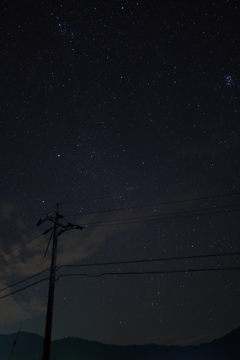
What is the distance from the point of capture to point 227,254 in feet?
36.2

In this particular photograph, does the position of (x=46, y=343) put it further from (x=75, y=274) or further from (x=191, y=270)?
(x=191, y=270)

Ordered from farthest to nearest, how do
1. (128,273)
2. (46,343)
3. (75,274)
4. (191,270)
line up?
(75,274), (128,273), (191,270), (46,343)

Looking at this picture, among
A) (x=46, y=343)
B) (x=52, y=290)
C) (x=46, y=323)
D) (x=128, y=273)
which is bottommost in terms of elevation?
(x=46, y=343)

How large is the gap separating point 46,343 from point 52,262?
10.6 ft

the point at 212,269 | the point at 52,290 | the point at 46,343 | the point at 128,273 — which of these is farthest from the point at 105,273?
the point at 212,269

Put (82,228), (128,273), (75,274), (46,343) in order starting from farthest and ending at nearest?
(82,228) < (75,274) < (128,273) < (46,343)

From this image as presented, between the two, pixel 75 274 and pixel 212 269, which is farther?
pixel 75 274

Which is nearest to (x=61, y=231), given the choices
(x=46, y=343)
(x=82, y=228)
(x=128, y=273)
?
(x=82, y=228)

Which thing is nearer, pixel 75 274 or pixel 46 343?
pixel 46 343

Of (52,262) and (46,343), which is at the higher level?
(52,262)

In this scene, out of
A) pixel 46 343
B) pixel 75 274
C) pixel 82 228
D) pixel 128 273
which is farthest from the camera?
pixel 82 228

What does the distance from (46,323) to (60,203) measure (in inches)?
238

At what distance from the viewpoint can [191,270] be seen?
11266 millimetres

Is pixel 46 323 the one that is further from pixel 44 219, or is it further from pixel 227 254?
pixel 227 254
